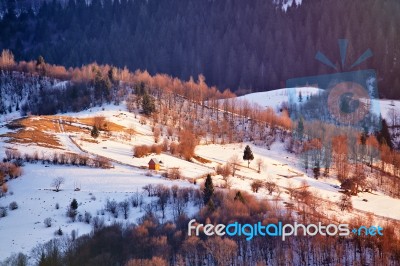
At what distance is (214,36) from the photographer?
119 meters

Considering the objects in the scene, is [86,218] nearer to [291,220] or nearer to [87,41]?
[291,220]

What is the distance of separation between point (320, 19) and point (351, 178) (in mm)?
77599

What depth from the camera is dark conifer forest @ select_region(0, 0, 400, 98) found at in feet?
340

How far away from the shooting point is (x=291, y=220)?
32.0m

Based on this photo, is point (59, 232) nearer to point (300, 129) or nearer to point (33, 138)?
point (33, 138)

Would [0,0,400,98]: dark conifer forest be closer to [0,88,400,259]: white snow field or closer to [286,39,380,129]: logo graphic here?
[286,39,380,129]: logo graphic

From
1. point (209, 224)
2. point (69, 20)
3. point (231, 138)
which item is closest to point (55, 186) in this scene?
point (209, 224)

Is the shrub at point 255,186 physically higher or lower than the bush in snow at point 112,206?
higher

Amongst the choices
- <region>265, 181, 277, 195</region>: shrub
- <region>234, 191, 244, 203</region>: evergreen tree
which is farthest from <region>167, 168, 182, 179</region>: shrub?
<region>234, 191, 244, 203</region>: evergreen tree

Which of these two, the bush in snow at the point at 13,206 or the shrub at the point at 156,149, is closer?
the bush in snow at the point at 13,206

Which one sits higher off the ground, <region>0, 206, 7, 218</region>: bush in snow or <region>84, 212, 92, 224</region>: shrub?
<region>0, 206, 7, 218</region>: bush in snow

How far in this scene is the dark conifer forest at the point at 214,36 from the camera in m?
104

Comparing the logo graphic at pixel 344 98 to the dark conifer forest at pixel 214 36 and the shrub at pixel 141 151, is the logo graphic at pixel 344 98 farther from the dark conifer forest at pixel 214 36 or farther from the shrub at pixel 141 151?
the shrub at pixel 141 151

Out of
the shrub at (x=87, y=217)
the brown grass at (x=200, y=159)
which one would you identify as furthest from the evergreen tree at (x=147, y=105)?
the shrub at (x=87, y=217)
